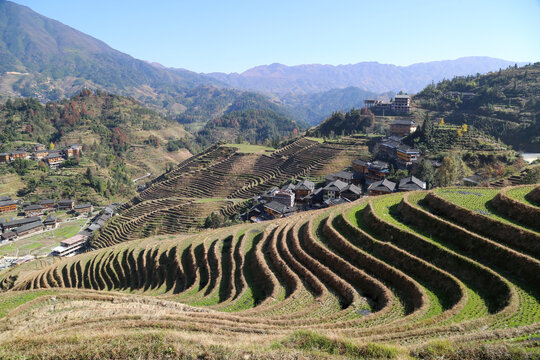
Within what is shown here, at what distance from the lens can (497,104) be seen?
68.8 meters

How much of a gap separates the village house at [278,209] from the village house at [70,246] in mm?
35784

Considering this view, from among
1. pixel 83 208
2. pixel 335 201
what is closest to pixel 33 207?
pixel 83 208

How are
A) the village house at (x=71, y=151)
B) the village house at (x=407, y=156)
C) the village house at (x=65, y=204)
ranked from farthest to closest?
the village house at (x=71, y=151), the village house at (x=65, y=204), the village house at (x=407, y=156)

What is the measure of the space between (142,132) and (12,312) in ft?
388

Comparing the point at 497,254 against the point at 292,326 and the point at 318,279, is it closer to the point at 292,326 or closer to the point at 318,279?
the point at 318,279

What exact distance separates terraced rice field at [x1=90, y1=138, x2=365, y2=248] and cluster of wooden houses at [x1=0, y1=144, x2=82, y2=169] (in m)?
35.0

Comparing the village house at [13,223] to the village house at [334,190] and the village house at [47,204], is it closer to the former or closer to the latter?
the village house at [47,204]

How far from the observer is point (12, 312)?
51.3 feet

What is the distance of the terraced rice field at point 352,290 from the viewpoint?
9688 millimetres

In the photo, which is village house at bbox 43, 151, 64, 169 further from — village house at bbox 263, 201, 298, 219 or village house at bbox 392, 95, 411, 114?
village house at bbox 392, 95, 411, 114

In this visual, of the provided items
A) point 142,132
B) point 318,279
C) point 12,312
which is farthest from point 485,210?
point 142,132

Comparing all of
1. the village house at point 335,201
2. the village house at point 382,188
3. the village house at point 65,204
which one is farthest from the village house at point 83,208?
the village house at point 382,188

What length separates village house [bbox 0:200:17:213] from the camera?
2544 inches

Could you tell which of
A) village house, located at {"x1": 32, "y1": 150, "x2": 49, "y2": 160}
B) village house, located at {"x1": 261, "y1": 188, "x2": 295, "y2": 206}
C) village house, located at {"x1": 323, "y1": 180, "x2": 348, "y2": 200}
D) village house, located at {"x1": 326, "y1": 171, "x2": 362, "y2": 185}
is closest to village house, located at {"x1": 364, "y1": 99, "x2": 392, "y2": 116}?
village house, located at {"x1": 326, "y1": 171, "x2": 362, "y2": 185}
